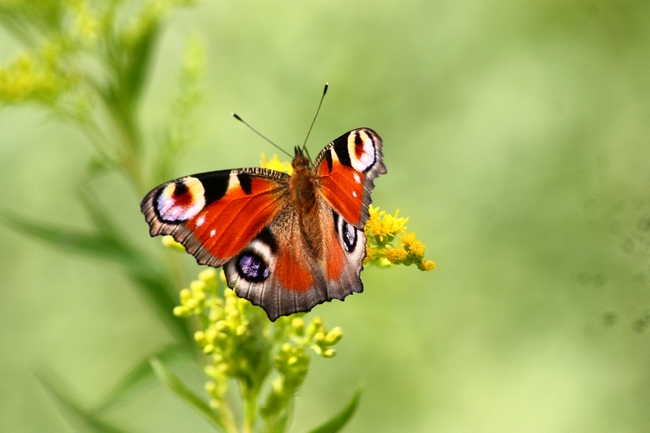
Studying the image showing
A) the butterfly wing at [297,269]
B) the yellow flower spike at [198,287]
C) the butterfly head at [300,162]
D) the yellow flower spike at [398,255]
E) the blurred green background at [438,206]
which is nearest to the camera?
the butterfly wing at [297,269]

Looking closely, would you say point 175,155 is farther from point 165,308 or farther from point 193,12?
point 193,12

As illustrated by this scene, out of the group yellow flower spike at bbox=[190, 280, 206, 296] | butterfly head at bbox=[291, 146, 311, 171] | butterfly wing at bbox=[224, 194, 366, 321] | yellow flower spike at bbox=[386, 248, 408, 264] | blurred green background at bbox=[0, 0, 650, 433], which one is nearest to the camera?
butterfly wing at bbox=[224, 194, 366, 321]

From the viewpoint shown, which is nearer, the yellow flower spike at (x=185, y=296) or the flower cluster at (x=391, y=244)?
the flower cluster at (x=391, y=244)

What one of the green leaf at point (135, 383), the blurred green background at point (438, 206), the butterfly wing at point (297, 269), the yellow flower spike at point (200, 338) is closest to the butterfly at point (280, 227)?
the butterfly wing at point (297, 269)

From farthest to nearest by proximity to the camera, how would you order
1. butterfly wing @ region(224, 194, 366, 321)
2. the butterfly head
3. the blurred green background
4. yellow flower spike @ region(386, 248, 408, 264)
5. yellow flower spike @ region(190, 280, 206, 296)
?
the blurred green background → the butterfly head → yellow flower spike @ region(190, 280, 206, 296) → yellow flower spike @ region(386, 248, 408, 264) → butterfly wing @ region(224, 194, 366, 321)

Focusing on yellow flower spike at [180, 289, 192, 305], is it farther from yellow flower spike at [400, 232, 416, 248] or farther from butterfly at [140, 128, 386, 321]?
yellow flower spike at [400, 232, 416, 248]

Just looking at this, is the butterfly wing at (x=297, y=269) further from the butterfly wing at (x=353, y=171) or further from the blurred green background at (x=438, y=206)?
the blurred green background at (x=438, y=206)

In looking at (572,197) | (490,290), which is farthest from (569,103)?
(490,290)

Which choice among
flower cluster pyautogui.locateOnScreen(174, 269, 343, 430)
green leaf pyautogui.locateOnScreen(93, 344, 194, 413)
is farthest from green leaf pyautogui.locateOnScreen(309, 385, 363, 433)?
green leaf pyautogui.locateOnScreen(93, 344, 194, 413)
